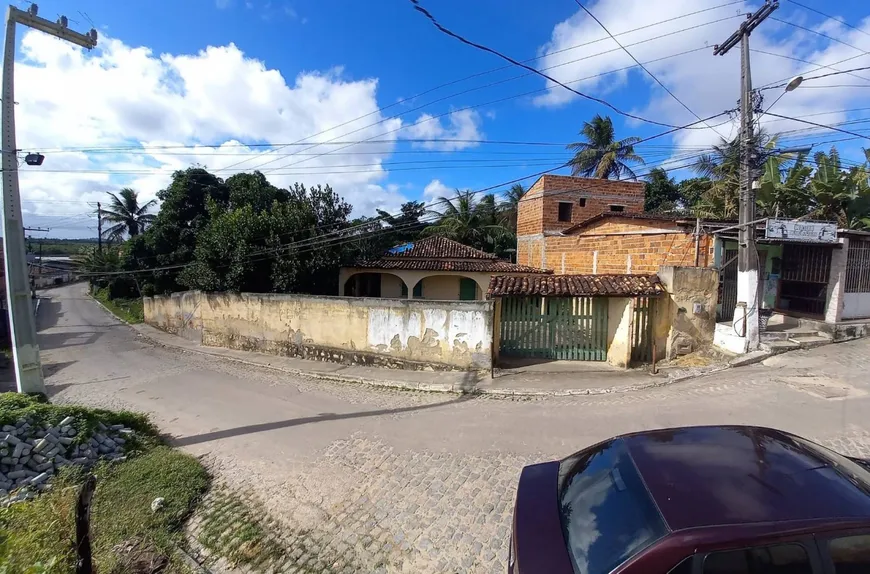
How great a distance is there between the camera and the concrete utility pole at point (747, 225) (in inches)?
332

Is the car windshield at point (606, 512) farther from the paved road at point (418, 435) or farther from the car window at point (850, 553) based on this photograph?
the paved road at point (418, 435)

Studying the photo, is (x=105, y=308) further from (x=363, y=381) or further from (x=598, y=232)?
(x=598, y=232)

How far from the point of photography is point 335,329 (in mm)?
11188

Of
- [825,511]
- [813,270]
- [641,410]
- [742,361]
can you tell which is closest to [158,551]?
[825,511]

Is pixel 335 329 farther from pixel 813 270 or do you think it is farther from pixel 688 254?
pixel 813 270

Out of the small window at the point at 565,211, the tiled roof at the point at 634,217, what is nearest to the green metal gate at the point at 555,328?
the tiled roof at the point at 634,217

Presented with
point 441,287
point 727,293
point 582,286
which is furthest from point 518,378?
point 441,287

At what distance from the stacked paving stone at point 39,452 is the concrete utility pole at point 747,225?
37.1 ft

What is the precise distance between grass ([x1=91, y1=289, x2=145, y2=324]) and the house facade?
59.5 feet

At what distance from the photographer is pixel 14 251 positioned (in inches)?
279

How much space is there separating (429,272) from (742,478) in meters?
17.1

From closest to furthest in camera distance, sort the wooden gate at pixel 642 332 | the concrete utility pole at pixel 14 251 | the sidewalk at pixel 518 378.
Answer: the concrete utility pole at pixel 14 251 < the sidewalk at pixel 518 378 < the wooden gate at pixel 642 332

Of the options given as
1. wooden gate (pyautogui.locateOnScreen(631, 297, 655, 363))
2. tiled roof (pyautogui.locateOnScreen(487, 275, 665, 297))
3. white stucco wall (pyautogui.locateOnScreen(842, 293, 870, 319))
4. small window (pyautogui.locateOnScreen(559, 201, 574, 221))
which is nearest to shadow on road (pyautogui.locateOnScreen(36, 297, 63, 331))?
tiled roof (pyautogui.locateOnScreen(487, 275, 665, 297))

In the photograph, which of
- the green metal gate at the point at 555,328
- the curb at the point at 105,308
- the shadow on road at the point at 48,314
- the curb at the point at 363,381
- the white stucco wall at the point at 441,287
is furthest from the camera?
the curb at the point at 105,308
